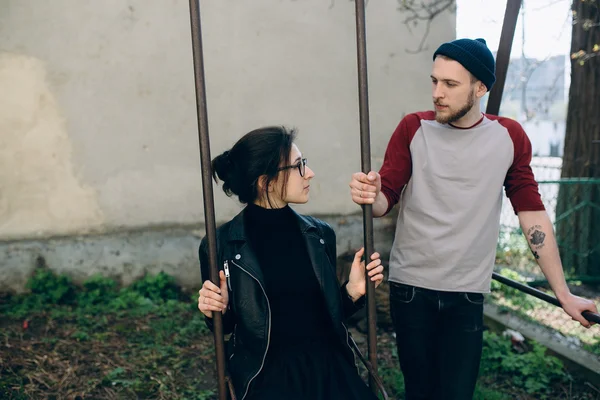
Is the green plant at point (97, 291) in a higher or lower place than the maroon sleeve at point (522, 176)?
lower

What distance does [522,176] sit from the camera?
2.32 m

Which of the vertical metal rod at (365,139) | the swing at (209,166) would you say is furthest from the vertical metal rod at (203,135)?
the vertical metal rod at (365,139)

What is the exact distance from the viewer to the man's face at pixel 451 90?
87.0 inches

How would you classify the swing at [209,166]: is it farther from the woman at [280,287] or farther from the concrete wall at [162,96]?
the concrete wall at [162,96]

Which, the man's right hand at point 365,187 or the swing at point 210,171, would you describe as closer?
the swing at point 210,171

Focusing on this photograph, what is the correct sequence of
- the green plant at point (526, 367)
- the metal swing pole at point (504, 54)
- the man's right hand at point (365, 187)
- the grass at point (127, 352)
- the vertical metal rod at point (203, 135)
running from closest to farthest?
the vertical metal rod at point (203, 135)
the man's right hand at point (365, 187)
the metal swing pole at point (504, 54)
the grass at point (127, 352)
the green plant at point (526, 367)

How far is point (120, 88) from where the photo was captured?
16.4ft

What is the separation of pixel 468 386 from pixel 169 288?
135 inches

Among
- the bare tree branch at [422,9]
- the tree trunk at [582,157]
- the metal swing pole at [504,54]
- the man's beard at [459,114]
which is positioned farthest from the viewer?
the tree trunk at [582,157]

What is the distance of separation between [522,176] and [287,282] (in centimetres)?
108

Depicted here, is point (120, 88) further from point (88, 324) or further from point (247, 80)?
point (88, 324)

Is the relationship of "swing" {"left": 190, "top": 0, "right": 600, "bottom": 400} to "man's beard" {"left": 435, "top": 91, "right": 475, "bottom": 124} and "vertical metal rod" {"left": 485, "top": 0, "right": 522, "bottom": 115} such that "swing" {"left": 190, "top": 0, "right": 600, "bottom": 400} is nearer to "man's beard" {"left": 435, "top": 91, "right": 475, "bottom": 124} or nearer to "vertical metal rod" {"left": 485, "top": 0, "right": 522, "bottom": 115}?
"man's beard" {"left": 435, "top": 91, "right": 475, "bottom": 124}

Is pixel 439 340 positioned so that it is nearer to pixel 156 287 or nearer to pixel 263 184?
pixel 263 184

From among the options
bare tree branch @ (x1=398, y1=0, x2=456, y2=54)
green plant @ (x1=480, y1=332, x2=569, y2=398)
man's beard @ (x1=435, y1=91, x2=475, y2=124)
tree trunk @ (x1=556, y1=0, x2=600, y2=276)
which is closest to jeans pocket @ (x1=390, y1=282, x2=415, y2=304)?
man's beard @ (x1=435, y1=91, x2=475, y2=124)
